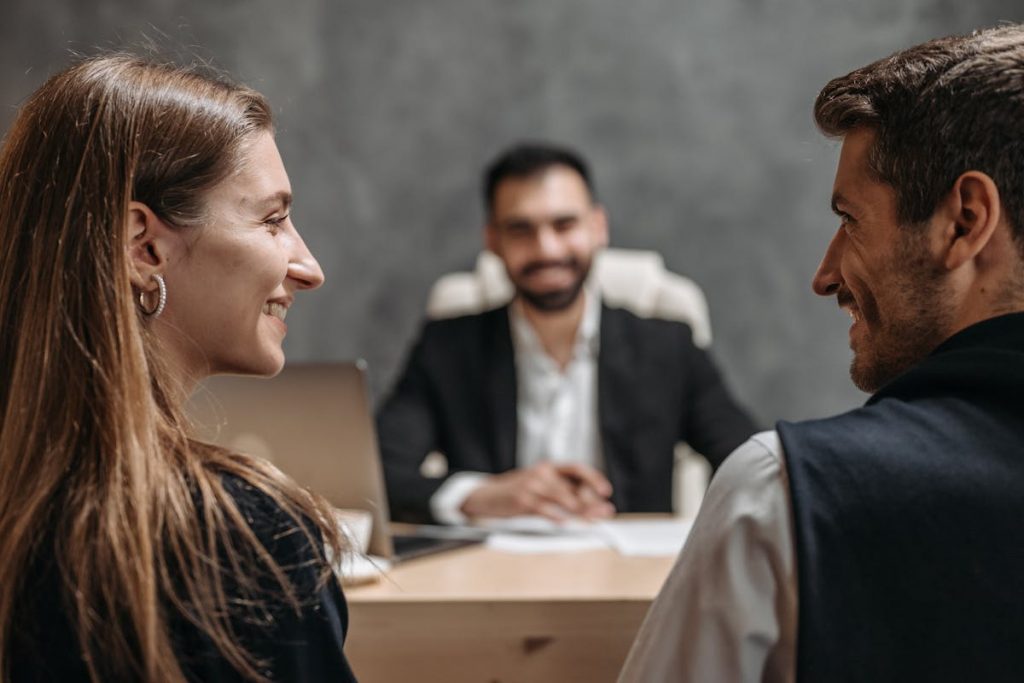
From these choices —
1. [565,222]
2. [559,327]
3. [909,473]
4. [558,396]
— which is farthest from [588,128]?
[909,473]

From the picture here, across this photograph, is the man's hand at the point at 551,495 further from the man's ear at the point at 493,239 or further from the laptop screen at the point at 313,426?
the man's ear at the point at 493,239

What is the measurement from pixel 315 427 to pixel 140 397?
89cm

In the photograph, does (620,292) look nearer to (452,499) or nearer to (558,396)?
(558,396)

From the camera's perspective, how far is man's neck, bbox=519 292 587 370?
284cm

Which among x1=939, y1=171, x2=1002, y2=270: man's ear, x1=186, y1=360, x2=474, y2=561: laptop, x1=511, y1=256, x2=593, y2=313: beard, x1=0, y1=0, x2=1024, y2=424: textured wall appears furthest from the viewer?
x1=0, y1=0, x2=1024, y2=424: textured wall

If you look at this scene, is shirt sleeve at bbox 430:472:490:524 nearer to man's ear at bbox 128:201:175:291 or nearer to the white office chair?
the white office chair

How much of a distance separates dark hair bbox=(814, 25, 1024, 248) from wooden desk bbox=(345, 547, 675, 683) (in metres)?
0.71

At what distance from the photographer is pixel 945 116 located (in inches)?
37.7

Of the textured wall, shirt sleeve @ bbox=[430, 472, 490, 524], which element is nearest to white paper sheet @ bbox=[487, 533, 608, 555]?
shirt sleeve @ bbox=[430, 472, 490, 524]

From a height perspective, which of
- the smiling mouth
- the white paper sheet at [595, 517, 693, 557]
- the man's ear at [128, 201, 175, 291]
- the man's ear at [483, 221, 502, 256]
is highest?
the man's ear at [128, 201, 175, 291]

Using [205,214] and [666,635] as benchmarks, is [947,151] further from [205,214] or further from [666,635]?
[205,214]

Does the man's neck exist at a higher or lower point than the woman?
lower

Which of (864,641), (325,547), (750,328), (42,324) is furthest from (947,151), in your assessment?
(750,328)

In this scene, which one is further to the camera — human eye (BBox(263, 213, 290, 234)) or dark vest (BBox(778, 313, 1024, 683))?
human eye (BBox(263, 213, 290, 234))
